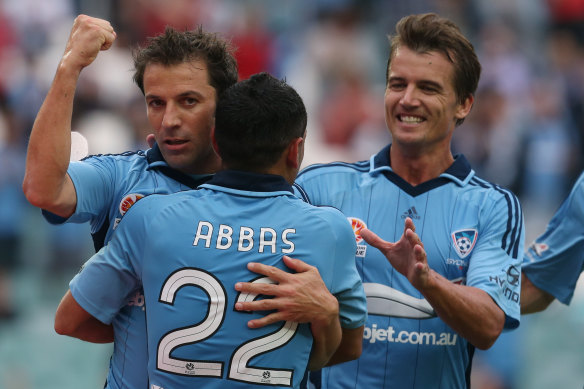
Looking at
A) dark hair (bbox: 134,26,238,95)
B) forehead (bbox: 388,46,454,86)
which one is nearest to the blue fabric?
dark hair (bbox: 134,26,238,95)

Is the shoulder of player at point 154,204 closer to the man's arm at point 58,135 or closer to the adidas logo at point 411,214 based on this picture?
the man's arm at point 58,135

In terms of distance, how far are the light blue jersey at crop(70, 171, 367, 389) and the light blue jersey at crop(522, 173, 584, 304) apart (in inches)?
69.0

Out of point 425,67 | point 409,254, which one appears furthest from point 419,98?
point 409,254

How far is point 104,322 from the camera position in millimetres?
3254

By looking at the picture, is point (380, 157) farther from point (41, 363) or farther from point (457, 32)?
point (41, 363)

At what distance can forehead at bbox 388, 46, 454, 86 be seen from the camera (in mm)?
4012

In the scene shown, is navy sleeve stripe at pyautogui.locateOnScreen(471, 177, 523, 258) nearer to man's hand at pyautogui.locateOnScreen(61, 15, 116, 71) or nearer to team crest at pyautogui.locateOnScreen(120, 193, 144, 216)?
team crest at pyautogui.locateOnScreen(120, 193, 144, 216)

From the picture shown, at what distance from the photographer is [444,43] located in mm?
4035

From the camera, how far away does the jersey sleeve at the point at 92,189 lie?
3.38 m

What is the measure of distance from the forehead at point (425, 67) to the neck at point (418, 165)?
337mm

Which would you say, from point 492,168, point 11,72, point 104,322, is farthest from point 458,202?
point 11,72

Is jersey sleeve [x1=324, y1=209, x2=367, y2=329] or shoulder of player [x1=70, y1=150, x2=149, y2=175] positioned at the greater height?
shoulder of player [x1=70, y1=150, x2=149, y2=175]

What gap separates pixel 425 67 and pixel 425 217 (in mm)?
677

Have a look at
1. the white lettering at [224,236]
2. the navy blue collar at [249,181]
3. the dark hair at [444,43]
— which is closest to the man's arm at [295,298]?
the white lettering at [224,236]
